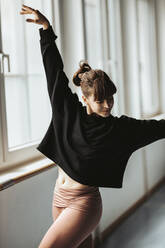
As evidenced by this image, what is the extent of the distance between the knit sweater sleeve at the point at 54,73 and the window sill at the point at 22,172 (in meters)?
0.45

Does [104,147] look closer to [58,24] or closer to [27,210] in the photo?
[27,210]

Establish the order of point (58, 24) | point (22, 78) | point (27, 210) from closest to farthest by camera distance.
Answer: point (27, 210) < point (22, 78) < point (58, 24)

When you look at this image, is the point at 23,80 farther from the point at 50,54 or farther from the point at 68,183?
the point at 68,183

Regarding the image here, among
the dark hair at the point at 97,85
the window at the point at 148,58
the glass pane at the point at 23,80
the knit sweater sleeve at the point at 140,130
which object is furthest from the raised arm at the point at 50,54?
the window at the point at 148,58

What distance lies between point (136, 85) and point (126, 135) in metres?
2.05

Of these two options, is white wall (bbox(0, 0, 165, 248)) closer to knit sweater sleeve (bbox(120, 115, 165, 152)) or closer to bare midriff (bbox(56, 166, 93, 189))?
bare midriff (bbox(56, 166, 93, 189))

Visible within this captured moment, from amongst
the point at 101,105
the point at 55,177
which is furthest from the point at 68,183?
the point at 55,177

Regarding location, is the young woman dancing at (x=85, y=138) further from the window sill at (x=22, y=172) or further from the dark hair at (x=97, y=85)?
the window sill at (x=22, y=172)

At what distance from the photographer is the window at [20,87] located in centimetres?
193

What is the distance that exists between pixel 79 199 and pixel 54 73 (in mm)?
513

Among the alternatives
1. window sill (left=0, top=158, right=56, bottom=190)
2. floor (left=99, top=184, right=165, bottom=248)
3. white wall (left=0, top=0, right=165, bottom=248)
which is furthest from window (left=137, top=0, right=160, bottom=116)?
window sill (left=0, top=158, right=56, bottom=190)

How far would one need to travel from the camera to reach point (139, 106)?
337cm

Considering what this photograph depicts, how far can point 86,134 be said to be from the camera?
139 centimetres

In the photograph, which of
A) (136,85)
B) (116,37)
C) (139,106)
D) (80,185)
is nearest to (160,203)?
(139,106)
